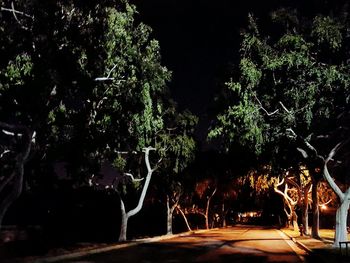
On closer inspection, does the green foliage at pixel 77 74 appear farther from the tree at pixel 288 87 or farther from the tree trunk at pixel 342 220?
the tree trunk at pixel 342 220

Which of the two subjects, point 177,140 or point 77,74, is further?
point 177,140

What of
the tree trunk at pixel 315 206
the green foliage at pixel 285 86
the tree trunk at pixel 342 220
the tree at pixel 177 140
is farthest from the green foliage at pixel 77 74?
the tree trunk at pixel 315 206

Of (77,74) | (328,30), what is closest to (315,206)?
(328,30)

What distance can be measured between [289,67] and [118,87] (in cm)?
766

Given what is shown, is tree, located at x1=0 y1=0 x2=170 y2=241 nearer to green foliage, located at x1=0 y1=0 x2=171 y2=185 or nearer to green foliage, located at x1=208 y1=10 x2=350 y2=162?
green foliage, located at x1=0 y1=0 x2=171 y2=185

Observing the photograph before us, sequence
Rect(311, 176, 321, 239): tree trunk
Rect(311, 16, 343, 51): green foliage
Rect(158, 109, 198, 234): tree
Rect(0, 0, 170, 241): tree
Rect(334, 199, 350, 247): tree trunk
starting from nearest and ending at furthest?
Rect(0, 0, 170, 241): tree, Rect(311, 16, 343, 51): green foliage, Rect(334, 199, 350, 247): tree trunk, Rect(311, 176, 321, 239): tree trunk, Rect(158, 109, 198, 234): tree

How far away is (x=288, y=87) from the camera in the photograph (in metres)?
23.0

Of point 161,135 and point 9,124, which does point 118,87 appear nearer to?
point 9,124

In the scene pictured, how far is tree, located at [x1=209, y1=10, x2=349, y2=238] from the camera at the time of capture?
71.6 ft

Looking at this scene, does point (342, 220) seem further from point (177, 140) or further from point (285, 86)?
point (177, 140)

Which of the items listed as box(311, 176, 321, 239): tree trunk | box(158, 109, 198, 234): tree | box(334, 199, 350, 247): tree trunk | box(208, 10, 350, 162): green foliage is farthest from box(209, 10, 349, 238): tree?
box(158, 109, 198, 234): tree

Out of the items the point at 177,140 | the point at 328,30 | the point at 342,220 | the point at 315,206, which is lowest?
the point at 342,220

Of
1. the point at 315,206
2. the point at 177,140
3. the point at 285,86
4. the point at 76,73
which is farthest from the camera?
Answer: the point at 177,140

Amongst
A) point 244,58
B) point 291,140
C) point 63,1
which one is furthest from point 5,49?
point 291,140
